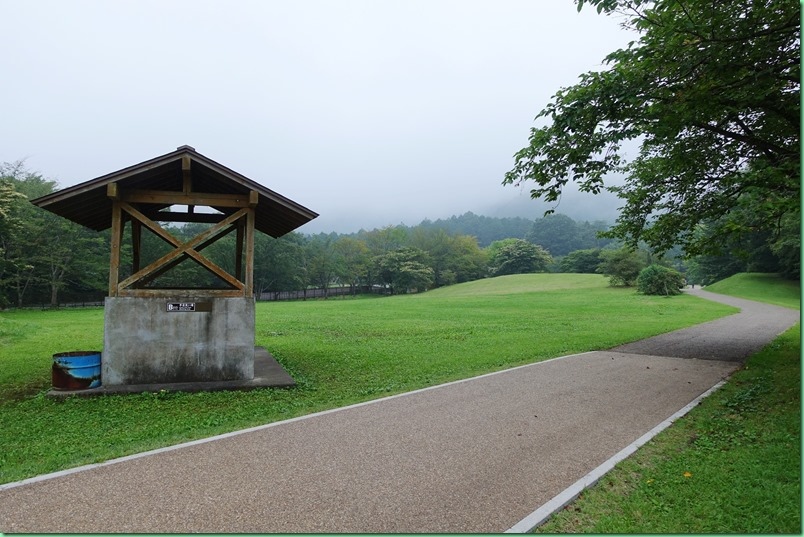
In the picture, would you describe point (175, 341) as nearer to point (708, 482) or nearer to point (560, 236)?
point (708, 482)

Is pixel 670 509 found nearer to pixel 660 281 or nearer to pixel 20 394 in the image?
pixel 20 394

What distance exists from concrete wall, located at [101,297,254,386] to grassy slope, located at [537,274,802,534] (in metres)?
6.36

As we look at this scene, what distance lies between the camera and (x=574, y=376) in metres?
8.84

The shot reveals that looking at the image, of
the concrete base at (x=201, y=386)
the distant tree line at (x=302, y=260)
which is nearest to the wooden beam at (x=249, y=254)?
the concrete base at (x=201, y=386)

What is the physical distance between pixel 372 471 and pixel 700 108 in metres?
6.92

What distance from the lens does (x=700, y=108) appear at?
6801mm

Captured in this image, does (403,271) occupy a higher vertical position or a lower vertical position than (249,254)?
higher

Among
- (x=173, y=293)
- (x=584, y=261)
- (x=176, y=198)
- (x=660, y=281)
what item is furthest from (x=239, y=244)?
(x=584, y=261)

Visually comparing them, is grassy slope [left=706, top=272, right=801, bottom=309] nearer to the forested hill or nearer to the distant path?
the distant path

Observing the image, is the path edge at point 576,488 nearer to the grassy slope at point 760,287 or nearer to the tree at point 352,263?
the grassy slope at point 760,287

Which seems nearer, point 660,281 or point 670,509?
point 670,509

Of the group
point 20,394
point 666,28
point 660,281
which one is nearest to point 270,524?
point 20,394

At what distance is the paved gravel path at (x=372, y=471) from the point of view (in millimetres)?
3490

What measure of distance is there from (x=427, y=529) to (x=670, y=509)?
1.99 meters
